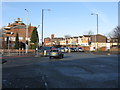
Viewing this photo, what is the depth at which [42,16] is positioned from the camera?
40188 millimetres

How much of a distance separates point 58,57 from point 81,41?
103m

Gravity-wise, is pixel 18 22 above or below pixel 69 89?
above

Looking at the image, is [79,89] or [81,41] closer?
[79,89]

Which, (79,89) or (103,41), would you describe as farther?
(103,41)

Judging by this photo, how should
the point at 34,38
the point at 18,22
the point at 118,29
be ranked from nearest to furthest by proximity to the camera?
1. the point at 34,38
2. the point at 118,29
3. the point at 18,22

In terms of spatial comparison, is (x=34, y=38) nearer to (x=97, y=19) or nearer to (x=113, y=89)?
(x=97, y=19)

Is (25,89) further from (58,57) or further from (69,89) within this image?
(58,57)

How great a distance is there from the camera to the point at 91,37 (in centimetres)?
12569

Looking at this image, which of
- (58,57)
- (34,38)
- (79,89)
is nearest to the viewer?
(79,89)

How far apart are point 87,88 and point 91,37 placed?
389 feet

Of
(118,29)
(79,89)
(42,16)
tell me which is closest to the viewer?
(79,89)

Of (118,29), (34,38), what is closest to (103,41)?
(118,29)

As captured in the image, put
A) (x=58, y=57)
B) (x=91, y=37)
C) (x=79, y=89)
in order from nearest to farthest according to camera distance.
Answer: (x=79, y=89) < (x=58, y=57) < (x=91, y=37)

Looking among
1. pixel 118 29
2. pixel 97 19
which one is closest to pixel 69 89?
pixel 97 19
